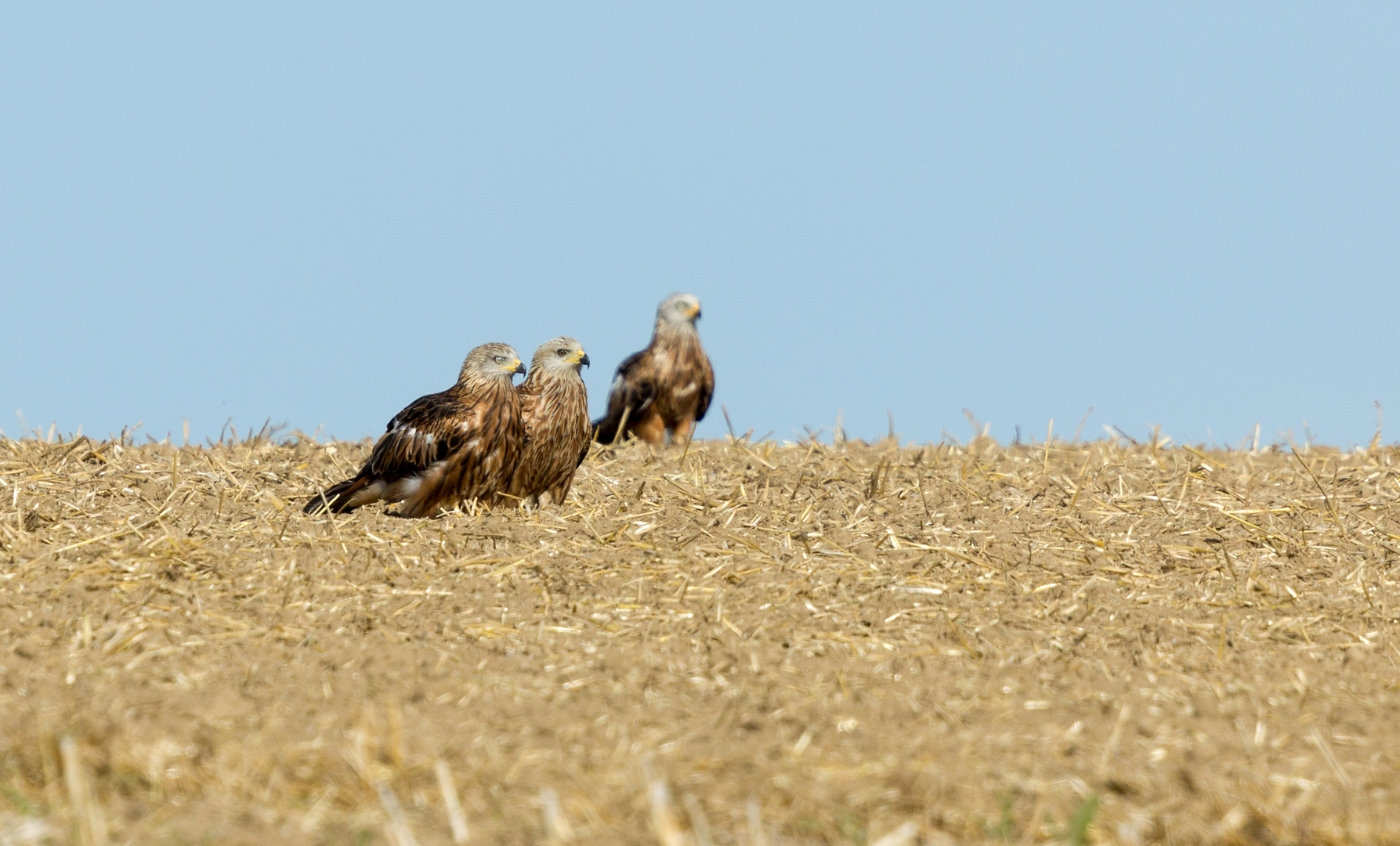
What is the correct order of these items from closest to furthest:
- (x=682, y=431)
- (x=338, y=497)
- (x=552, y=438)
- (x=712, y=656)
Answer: (x=712, y=656)
(x=338, y=497)
(x=552, y=438)
(x=682, y=431)

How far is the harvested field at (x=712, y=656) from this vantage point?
168 inches

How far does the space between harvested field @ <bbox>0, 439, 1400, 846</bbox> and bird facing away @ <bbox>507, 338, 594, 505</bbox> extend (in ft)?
1.04

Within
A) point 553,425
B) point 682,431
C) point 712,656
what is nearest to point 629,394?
point 682,431

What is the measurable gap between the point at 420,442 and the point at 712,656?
10.9 ft

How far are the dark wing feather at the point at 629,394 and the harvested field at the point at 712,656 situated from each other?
2.67 metres

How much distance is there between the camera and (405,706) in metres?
5.25

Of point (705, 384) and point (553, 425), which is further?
point (705, 384)

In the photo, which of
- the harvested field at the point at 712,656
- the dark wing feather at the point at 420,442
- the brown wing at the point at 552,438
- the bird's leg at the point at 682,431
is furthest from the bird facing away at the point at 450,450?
the bird's leg at the point at 682,431

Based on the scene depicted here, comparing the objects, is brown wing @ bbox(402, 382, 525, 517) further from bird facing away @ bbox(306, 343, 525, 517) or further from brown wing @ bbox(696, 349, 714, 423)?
brown wing @ bbox(696, 349, 714, 423)

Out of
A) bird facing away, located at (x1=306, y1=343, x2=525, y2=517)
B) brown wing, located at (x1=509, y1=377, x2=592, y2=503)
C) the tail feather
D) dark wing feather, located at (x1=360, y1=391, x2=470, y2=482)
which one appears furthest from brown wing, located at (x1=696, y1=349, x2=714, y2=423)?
the tail feather

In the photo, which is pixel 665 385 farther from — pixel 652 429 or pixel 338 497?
pixel 338 497

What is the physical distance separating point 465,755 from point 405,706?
778 millimetres

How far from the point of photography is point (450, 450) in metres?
8.54

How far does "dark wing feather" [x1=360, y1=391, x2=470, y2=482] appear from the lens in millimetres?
8516
